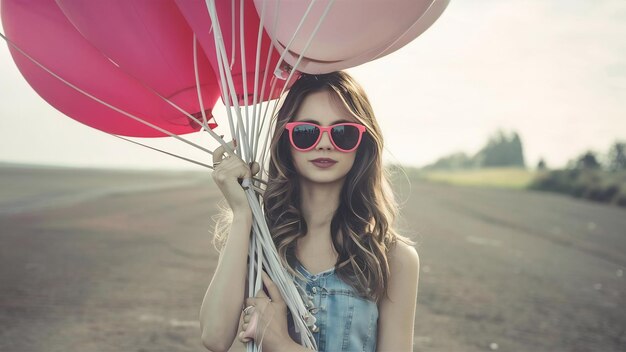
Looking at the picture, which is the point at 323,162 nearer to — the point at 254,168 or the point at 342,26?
the point at 254,168

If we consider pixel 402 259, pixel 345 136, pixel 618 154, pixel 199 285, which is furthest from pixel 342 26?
pixel 618 154

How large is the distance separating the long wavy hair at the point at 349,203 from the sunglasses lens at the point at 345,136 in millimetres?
62

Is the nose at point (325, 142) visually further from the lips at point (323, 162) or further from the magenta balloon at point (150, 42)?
the magenta balloon at point (150, 42)

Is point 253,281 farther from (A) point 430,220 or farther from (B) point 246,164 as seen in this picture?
(A) point 430,220

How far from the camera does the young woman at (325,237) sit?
191 cm

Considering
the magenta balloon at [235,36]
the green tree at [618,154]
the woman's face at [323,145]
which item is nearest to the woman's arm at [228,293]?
the woman's face at [323,145]

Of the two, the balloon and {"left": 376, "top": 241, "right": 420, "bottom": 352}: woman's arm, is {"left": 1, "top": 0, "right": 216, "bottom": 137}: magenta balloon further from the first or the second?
{"left": 376, "top": 241, "right": 420, "bottom": 352}: woman's arm

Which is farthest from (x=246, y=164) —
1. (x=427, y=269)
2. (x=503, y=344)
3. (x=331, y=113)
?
(x=427, y=269)

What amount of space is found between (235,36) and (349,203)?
27.7 inches

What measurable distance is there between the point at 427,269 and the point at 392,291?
6278mm

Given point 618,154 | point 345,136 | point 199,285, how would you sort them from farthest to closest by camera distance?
point 618,154, point 199,285, point 345,136

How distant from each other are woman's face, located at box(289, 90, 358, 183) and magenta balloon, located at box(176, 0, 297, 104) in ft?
0.45

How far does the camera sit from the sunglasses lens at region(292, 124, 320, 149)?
→ 82.7 inches

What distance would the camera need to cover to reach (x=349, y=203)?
224cm
